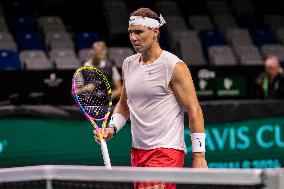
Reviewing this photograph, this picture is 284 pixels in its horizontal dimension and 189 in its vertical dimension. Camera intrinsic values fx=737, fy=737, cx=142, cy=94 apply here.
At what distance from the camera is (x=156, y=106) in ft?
14.2

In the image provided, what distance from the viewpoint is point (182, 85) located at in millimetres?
4207

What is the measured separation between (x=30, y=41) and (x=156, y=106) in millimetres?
8199

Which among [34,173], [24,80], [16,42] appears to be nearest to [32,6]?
[16,42]

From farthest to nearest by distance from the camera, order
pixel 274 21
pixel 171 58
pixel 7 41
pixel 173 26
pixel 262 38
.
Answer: pixel 274 21 → pixel 262 38 → pixel 173 26 → pixel 7 41 → pixel 171 58

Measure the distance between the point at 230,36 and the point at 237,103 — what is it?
639cm

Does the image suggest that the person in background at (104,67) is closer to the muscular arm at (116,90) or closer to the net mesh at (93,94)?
the muscular arm at (116,90)

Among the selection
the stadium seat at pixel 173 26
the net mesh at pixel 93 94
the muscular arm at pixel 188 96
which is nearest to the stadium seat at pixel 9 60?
the stadium seat at pixel 173 26

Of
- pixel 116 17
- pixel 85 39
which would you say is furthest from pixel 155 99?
pixel 116 17

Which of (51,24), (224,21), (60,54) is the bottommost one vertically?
(60,54)

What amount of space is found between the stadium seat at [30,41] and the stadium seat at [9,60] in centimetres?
72

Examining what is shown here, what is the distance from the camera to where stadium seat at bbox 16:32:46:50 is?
1222 cm

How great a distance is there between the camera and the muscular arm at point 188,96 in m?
4.18

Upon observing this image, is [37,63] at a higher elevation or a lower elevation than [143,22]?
lower

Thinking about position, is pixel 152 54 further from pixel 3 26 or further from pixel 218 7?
pixel 218 7
